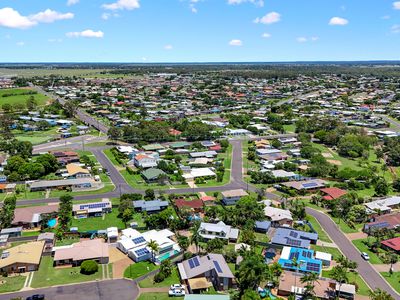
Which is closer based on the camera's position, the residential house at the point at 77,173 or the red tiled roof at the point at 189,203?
the red tiled roof at the point at 189,203

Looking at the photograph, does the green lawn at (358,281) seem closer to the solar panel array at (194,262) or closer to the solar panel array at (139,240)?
the solar panel array at (194,262)

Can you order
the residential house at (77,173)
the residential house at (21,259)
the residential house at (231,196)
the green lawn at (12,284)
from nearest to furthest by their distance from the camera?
the green lawn at (12,284)
the residential house at (21,259)
the residential house at (231,196)
the residential house at (77,173)

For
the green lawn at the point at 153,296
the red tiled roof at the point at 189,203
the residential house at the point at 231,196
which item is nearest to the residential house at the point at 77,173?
the red tiled roof at the point at 189,203

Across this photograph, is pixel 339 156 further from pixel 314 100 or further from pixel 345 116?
pixel 314 100

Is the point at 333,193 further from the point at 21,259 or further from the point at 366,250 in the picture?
the point at 21,259

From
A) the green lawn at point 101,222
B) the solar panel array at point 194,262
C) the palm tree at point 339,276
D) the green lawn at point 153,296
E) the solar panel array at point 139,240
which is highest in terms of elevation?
the palm tree at point 339,276

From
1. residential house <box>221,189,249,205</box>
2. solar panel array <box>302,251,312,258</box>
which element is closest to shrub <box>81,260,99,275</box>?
solar panel array <box>302,251,312,258</box>

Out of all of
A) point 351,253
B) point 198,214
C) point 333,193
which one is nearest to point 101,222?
point 198,214
